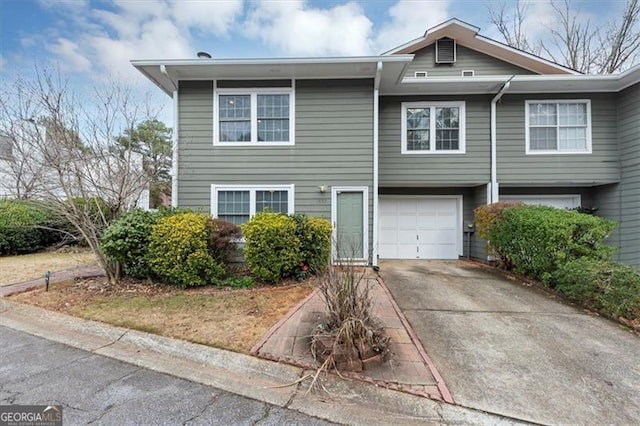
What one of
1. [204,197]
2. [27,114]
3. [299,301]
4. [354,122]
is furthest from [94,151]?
[354,122]

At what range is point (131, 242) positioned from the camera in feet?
18.7

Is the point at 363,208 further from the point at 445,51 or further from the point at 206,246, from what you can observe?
the point at 445,51

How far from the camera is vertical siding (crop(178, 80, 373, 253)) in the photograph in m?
7.84

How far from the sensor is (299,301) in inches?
200

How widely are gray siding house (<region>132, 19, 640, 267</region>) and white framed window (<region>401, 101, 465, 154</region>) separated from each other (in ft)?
0.10

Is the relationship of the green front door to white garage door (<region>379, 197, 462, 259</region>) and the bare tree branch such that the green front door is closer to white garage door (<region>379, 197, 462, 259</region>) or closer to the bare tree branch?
white garage door (<region>379, 197, 462, 259</region>)

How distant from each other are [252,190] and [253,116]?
6.49 ft

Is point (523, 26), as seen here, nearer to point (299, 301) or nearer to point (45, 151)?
point (299, 301)

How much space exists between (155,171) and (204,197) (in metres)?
1.36

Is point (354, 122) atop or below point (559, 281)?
atop

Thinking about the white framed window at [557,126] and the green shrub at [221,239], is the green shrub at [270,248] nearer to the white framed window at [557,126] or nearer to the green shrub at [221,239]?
the green shrub at [221,239]

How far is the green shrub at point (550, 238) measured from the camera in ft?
19.7

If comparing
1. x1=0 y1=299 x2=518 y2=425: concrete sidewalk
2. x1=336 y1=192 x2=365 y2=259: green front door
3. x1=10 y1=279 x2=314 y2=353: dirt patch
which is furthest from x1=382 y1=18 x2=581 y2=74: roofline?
x1=0 y1=299 x2=518 y2=425: concrete sidewalk

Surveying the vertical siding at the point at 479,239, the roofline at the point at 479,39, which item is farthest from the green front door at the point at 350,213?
the roofline at the point at 479,39
